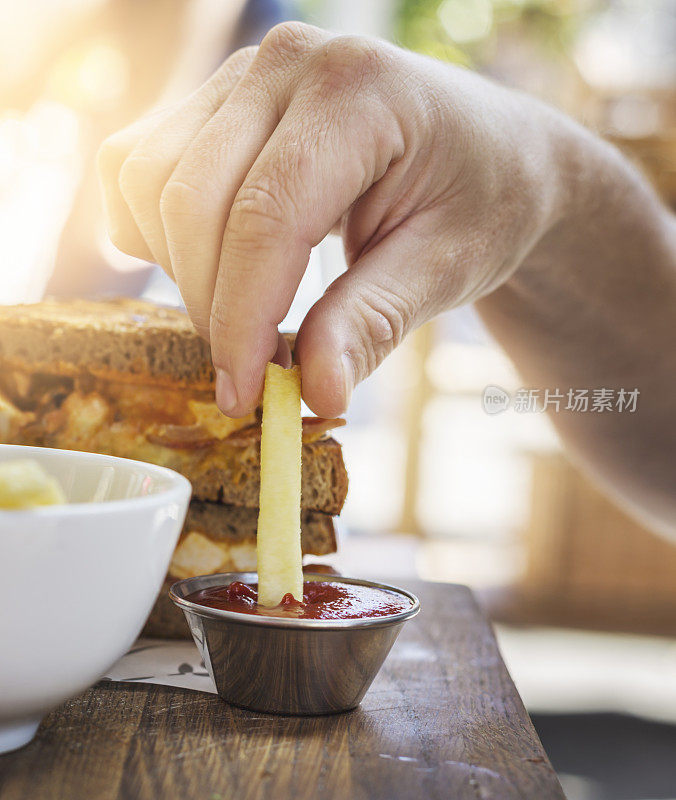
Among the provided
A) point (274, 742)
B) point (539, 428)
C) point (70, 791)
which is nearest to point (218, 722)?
point (274, 742)

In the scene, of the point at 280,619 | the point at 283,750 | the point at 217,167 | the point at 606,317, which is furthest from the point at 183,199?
the point at 606,317

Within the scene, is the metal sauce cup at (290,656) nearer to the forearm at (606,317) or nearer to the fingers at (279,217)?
the fingers at (279,217)

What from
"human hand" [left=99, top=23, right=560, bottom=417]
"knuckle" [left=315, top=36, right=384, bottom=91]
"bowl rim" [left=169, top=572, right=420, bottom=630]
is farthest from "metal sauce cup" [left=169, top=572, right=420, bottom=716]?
"knuckle" [left=315, top=36, right=384, bottom=91]

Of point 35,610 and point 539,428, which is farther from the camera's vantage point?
point 539,428

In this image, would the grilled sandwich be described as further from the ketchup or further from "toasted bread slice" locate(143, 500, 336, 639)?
the ketchup

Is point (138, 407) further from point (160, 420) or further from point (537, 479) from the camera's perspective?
point (537, 479)

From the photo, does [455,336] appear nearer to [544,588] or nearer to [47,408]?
[544,588]

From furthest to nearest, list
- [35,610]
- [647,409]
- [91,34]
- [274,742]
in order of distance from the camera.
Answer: [91,34], [647,409], [274,742], [35,610]
